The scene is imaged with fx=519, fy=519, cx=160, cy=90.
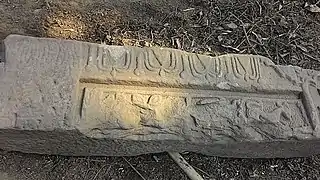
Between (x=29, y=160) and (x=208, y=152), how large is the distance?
3.54 ft

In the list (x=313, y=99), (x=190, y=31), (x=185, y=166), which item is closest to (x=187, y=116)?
(x=185, y=166)

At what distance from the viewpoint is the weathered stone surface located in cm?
269

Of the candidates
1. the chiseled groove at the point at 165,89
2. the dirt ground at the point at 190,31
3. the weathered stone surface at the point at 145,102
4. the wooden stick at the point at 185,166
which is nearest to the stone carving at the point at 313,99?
the weathered stone surface at the point at 145,102

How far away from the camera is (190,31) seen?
382cm

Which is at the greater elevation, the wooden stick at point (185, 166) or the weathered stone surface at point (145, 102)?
the weathered stone surface at point (145, 102)

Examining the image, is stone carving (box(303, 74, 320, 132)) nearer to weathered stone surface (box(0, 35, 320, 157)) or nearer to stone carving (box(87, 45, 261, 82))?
weathered stone surface (box(0, 35, 320, 157))

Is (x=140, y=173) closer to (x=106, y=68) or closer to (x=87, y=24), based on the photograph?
(x=106, y=68)

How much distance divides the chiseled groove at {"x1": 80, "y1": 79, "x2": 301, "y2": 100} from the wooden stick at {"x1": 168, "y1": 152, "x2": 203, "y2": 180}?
46cm

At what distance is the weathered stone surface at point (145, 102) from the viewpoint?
106 inches

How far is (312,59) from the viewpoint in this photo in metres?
3.86

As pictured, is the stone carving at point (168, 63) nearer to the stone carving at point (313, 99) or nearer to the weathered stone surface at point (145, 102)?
the weathered stone surface at point (145, 102)

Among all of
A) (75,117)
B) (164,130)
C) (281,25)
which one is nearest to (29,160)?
(75,117)

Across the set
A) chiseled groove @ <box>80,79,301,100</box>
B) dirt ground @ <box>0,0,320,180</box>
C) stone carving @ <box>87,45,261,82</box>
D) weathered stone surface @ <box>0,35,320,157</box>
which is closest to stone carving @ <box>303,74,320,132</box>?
weathered stone surface @ <box>0,35,320,157</box>

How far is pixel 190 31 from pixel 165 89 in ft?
3.36
